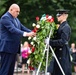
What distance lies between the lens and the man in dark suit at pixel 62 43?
9.59m

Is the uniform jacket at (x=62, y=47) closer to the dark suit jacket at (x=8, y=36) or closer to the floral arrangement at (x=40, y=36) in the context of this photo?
the floral arrangement at (x=40, y=36)

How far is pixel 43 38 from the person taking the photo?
9766 millimetres

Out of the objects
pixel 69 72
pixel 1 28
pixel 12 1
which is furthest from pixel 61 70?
pixel 12 1

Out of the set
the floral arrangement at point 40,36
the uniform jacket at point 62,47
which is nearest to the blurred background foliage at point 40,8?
the floral arrangement at point 40,36

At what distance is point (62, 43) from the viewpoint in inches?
376

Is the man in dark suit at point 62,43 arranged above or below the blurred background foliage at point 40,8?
below

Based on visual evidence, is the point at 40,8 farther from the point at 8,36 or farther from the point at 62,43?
the point at 62,43

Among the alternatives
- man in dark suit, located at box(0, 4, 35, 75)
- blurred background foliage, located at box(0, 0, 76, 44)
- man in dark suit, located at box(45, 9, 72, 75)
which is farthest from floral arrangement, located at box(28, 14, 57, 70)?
blurred background foliage, located at box(0, 0, 76, 44)

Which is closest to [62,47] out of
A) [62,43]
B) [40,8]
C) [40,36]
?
[62,43]

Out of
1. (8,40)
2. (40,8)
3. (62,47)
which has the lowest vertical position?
(62,47)

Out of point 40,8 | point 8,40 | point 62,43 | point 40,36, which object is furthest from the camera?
point 40,8

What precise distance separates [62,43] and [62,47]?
245 millimetres

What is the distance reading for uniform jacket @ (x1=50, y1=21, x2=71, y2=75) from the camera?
9570 mm

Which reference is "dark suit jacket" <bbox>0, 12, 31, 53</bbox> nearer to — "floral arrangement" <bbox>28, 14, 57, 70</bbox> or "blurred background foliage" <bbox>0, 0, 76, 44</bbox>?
"floral arrangement" <bbox>28, 14, 57, 70</bbox>
